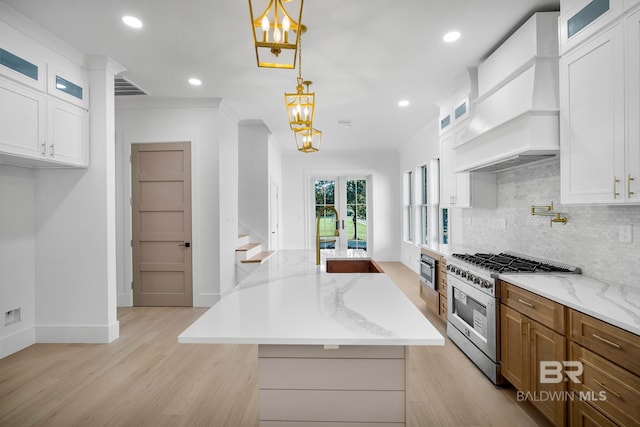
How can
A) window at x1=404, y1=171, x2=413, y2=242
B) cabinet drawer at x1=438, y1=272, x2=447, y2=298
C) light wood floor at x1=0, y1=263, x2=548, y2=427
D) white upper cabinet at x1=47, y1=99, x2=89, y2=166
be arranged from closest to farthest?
1. light wood floor at x1=0, y1=263, x2=548, y2=427
2. white upper cabinet at x1=47, y1=99, x2=89, y2=166
3. cabinet drawer at x1=438, y1=272, x2=447, y2=298
4. window at x1=404, y1=171, x2=413, y2=242

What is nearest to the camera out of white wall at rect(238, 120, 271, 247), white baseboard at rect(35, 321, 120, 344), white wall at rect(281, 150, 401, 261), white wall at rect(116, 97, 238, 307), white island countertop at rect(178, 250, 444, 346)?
white island countertop at rect(178, 250, 444, 346)

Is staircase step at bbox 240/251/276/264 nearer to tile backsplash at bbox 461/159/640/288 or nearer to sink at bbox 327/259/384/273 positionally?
sink at bbox 327/259/384/273

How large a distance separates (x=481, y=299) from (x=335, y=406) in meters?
1.70

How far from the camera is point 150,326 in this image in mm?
3832

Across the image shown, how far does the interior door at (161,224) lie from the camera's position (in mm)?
4566

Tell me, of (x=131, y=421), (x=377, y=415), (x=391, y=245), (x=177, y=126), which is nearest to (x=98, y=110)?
(x=177, y=126)

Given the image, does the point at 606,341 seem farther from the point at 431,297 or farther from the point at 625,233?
the point at 431,297

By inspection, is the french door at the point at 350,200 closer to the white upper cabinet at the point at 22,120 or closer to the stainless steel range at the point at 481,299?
the stainless steel range at the point at 481,299

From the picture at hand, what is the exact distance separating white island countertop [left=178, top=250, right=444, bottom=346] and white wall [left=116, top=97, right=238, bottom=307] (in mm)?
2730

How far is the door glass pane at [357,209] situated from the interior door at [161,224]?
483 centimetres

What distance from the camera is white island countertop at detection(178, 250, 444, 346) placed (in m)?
1.14

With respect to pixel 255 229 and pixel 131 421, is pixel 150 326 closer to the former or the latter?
pixel 131 421
